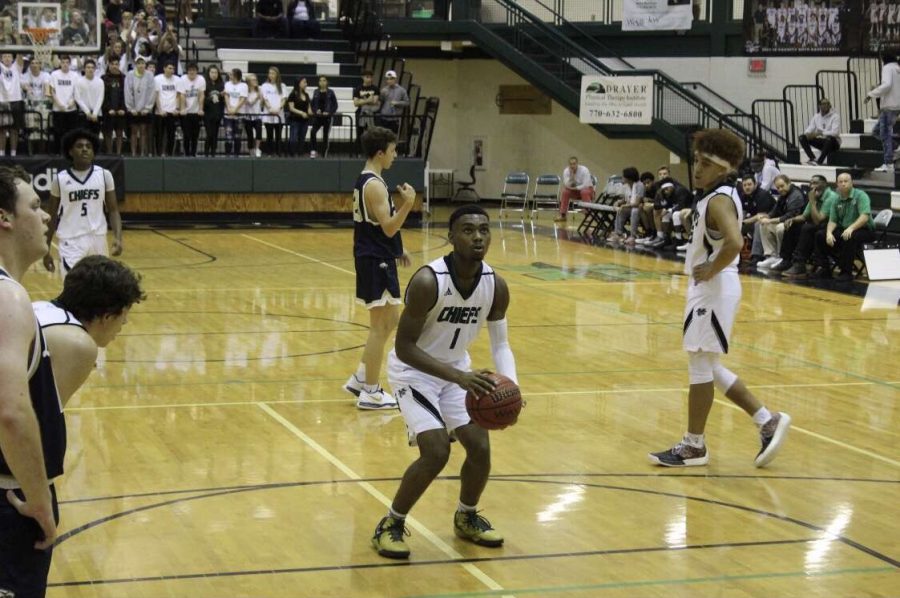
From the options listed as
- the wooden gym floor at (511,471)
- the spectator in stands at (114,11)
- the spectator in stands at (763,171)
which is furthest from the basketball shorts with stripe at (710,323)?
the spectator in stands at (114,11)

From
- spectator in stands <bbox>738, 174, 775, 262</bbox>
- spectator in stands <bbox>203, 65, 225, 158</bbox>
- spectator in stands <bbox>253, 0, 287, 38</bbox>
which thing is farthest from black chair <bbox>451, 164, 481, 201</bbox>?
spectator in stands <bbox>738, 174, 775, 262</bbox>

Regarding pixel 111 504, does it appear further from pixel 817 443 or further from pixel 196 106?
pixel 196 106

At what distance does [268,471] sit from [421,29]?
2247cm

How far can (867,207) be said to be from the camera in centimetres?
1705

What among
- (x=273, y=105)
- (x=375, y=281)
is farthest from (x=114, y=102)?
(x=375, y=281)

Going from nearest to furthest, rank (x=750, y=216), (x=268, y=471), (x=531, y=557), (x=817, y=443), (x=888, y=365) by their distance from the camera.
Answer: (x=531, y=557)
(x=268, y=471)
(x=817, y=443)
(x=888, y=365)
(x=750, y=216)

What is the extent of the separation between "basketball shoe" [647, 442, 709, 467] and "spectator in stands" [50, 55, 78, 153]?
17.0m

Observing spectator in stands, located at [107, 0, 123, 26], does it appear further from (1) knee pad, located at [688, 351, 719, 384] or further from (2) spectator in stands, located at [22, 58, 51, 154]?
(1) knee pad, located at [688, 351, 719, 384]

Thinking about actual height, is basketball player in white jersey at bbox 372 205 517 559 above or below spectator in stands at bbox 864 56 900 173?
below

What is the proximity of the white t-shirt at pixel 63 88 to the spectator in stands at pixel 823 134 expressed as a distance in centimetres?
1258

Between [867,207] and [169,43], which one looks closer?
[867,207]

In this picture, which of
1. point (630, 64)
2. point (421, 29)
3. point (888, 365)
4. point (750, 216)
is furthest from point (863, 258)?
point (421, 29)

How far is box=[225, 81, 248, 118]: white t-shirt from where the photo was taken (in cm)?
2350

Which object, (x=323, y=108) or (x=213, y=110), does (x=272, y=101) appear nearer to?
(x=323, y=108)
